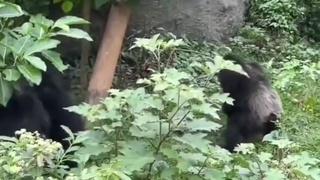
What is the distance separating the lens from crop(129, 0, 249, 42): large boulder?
7829mm

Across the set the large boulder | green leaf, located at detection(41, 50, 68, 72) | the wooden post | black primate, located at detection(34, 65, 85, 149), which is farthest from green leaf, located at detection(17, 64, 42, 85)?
the large boulder

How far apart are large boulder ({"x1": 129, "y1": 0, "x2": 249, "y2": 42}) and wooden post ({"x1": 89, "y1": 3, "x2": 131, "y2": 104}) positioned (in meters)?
2.37

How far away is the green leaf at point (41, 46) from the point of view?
3025 mm

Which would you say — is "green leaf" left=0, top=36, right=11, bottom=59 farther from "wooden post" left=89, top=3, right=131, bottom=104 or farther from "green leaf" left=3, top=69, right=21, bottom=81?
"wooden post" left=89, top=3, right=131, bottom=104

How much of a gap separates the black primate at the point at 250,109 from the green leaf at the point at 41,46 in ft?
7.99

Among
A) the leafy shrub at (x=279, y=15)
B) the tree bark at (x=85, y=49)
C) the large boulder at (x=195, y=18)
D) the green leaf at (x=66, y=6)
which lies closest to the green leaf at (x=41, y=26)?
the green leaf at (x=66, y=6)

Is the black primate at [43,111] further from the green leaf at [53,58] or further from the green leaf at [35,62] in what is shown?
the green leaf at [35,62]

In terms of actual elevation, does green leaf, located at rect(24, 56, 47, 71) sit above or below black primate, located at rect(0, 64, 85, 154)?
above

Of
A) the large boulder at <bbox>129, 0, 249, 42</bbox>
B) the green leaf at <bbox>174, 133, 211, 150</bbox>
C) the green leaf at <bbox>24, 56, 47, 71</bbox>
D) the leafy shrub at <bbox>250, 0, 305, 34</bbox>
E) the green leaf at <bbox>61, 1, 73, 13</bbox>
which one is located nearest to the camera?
the green leaf at <bbox>174, 133, 211, 150</bbox>

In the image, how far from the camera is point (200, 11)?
8336mm

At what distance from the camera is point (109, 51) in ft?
17.1

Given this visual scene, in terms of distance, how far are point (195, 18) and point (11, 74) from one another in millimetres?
5413

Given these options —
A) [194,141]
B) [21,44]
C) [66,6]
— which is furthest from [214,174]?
[66,6]

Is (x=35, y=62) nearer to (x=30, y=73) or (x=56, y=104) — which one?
(x=30, y=73)
